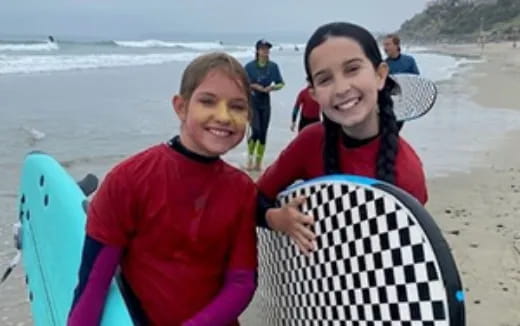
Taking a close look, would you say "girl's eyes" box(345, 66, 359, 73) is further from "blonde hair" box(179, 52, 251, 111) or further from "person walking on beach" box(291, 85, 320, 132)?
"person walking on beach" box(291, 85, 320, 132)

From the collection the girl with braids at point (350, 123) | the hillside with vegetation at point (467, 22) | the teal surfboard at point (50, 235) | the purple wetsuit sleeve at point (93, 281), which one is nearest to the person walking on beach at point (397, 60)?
the teal surfboard at point (50, 235)

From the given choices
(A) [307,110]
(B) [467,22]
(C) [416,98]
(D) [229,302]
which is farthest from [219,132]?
(B) [467,22]

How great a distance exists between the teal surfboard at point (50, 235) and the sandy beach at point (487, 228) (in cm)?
209

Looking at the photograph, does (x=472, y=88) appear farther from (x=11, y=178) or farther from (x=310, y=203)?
(x=310, y=203)

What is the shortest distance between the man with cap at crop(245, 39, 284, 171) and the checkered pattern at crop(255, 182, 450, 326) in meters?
5.12

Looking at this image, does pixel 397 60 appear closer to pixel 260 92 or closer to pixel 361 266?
pixel 260 92

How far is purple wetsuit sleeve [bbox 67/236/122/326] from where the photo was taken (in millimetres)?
1916

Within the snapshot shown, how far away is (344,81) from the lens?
203 centimetres

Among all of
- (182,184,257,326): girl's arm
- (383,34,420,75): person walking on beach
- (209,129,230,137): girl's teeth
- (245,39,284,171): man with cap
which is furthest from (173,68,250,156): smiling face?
(245,39,284,171): man with cap

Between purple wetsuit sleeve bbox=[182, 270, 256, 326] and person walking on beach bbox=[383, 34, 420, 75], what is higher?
person walking on beach bbox=[383, 34, 420, 75]

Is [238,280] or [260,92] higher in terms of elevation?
[238,280]

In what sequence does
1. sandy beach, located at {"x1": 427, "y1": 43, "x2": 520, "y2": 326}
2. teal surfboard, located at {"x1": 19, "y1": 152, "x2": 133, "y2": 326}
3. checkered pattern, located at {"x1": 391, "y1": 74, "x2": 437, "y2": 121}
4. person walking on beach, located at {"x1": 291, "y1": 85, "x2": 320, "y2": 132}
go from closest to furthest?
1. teal surfboard, located at {"x1": 19, "y1": 152, "x2": 133, "y2": 326}
2. sandy beach, located at {"x1": 427, "y1": 43, "x2": 520, "y2": 326}
3. checkered pattern, located at {"x1": 391, "y1": 74, "x2": 437, "y2": 121}
4. person walking on beach, located at {"x1": 291, "y1": 85, "x2": 320, "y2": 132}

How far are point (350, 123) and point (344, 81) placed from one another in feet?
0.44

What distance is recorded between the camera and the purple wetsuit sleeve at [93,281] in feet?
6.29
